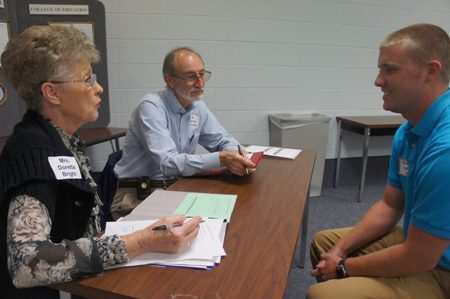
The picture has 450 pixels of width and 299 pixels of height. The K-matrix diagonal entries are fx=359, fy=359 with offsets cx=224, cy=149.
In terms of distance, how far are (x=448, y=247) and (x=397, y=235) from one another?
1.10 ft

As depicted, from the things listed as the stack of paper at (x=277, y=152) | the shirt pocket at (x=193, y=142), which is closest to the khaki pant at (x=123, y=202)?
the shirt pocket at (x=193, y=142)

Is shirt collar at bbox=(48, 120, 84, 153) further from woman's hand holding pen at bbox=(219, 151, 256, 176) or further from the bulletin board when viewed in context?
the bulletin board

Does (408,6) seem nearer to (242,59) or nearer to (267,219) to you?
(242,59)

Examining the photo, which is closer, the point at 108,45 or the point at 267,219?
the point at 267,219

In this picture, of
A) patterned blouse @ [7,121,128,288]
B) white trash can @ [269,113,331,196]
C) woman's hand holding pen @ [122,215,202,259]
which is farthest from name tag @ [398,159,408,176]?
white trash can @ [269,113,331,196]

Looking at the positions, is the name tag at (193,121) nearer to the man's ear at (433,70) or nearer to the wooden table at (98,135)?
the wooden table at (98,135)

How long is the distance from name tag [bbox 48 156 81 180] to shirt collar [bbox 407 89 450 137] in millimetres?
1084

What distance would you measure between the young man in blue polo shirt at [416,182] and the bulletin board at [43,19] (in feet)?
6.55

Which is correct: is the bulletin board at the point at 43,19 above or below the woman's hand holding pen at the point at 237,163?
above

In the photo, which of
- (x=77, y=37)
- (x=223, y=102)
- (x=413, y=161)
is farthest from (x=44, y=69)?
(x=223, y=102)

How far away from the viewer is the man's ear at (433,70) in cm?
116

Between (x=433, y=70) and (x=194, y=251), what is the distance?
0.95 meters

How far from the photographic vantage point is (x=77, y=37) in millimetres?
1044

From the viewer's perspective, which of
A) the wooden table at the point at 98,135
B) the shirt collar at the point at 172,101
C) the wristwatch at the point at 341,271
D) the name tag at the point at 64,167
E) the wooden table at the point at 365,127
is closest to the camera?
the name tag at the point at 64,167
